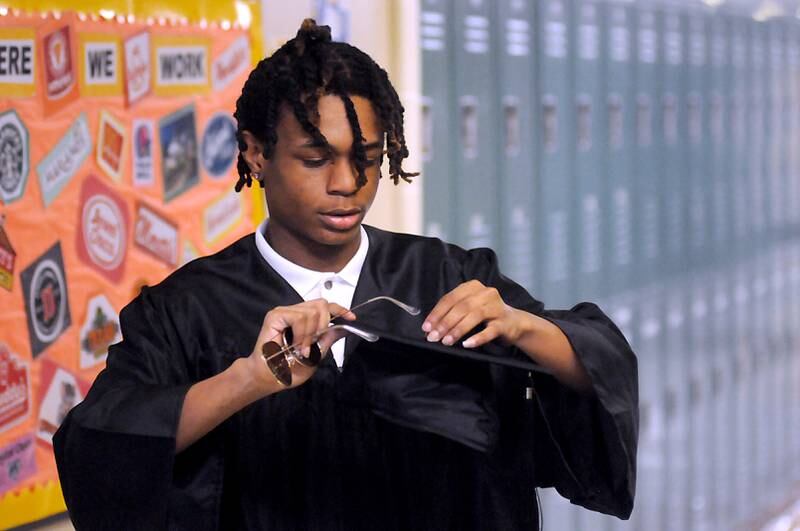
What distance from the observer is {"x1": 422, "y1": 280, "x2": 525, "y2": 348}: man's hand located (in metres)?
1.30

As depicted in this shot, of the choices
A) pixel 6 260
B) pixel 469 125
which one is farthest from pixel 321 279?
pixel 469 125

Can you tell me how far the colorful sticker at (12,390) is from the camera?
5.84 feet

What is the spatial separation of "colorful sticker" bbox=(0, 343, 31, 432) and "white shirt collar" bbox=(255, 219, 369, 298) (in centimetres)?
52

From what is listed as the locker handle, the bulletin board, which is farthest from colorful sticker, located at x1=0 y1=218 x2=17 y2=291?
the locker handle

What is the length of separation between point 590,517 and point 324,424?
219cm

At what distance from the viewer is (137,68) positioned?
196 cm

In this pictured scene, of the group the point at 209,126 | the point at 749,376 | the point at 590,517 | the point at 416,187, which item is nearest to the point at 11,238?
the point at 209,126

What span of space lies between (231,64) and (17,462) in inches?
29.2

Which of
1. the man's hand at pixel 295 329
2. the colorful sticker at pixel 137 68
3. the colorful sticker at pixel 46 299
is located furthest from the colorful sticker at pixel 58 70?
the man's hand at pixel 295 329

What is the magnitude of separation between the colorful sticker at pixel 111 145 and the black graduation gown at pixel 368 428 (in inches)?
20.7

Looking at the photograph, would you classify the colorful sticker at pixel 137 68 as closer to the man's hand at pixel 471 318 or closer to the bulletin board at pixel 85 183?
the bulletin board at pixel 85 183

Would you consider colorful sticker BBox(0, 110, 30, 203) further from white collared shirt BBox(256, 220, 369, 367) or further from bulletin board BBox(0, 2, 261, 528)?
white collared shirt BBox(256, 220, 369, 367)

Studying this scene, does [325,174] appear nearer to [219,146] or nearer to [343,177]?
[343,177]

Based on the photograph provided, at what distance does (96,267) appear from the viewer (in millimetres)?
1920
